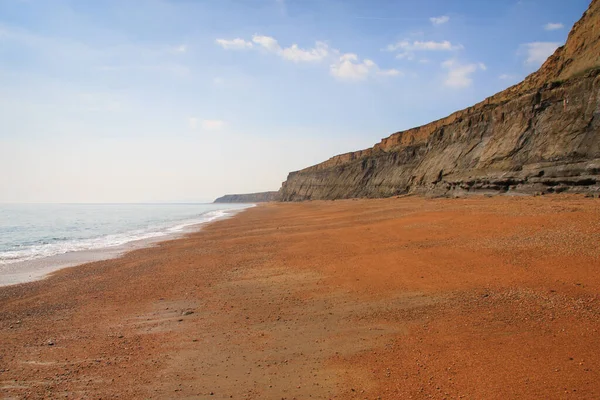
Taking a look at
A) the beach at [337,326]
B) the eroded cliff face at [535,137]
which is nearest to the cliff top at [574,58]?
the eroded cliff face at [535,137]

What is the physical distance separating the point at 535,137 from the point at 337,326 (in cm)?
2236

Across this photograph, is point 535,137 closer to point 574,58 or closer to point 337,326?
point 574,58

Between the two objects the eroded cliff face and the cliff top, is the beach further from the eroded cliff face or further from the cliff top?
the cliff top

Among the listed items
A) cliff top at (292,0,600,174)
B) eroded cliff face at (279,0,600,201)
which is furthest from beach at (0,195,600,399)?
cliff top at (292,0,600,174)

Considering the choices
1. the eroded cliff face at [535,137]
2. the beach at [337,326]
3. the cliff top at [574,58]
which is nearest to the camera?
the beach at [337,326]

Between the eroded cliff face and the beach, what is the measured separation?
9105 millimetres

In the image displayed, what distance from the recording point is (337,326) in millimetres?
5352

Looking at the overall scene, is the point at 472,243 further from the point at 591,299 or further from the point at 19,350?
the point at 19,350

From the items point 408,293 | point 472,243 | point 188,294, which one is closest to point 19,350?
point 188,294

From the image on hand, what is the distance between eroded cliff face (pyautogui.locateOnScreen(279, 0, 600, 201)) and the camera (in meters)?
17.8

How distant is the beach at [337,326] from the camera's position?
12.4 ft

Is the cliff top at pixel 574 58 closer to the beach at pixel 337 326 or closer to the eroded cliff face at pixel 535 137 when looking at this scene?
the eroded cliff face at pixel 535 137

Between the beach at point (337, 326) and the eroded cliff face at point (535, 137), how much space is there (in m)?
9.11

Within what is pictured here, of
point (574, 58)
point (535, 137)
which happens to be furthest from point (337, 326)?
point (574, 58)
